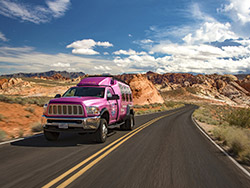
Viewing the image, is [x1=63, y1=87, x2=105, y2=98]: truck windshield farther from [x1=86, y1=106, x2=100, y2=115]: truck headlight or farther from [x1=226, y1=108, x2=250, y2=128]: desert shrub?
[x1=226, y1=108, x2=250, y2=128]: desert shrub

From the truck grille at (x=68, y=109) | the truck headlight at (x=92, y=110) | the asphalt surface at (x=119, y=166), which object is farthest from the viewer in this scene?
the truck headlight at (x=92, y=110)

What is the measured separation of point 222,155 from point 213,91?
499 ft

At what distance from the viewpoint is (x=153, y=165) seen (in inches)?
217

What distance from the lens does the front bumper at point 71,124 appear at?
283 inches

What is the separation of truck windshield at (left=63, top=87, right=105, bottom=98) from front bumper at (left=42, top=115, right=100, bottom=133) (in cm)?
159

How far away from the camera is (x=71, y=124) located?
7.17 metres

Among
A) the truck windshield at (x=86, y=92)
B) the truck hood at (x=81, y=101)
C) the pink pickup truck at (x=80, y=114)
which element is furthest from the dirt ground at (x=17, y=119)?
the truck hood at (x=81, y=101)

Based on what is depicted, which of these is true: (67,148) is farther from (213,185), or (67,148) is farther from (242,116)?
(242,116)

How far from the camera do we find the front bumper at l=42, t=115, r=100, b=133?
7.18 meters

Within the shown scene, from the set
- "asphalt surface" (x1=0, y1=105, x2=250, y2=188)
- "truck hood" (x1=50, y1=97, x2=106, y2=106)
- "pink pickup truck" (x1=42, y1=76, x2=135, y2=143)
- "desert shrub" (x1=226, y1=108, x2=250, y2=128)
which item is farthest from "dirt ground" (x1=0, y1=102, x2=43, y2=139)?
"desert shrub" (x1=226, y1=108, x2=250, y2=128)

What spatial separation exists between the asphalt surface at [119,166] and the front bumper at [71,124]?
1.95 feet

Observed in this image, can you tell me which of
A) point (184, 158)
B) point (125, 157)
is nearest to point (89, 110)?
point (125, 157)

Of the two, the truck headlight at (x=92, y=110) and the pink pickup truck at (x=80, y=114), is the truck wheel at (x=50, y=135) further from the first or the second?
the truck headlight at (x=92, y=110)

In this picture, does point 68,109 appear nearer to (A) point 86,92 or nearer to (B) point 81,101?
(B) point 81,101
